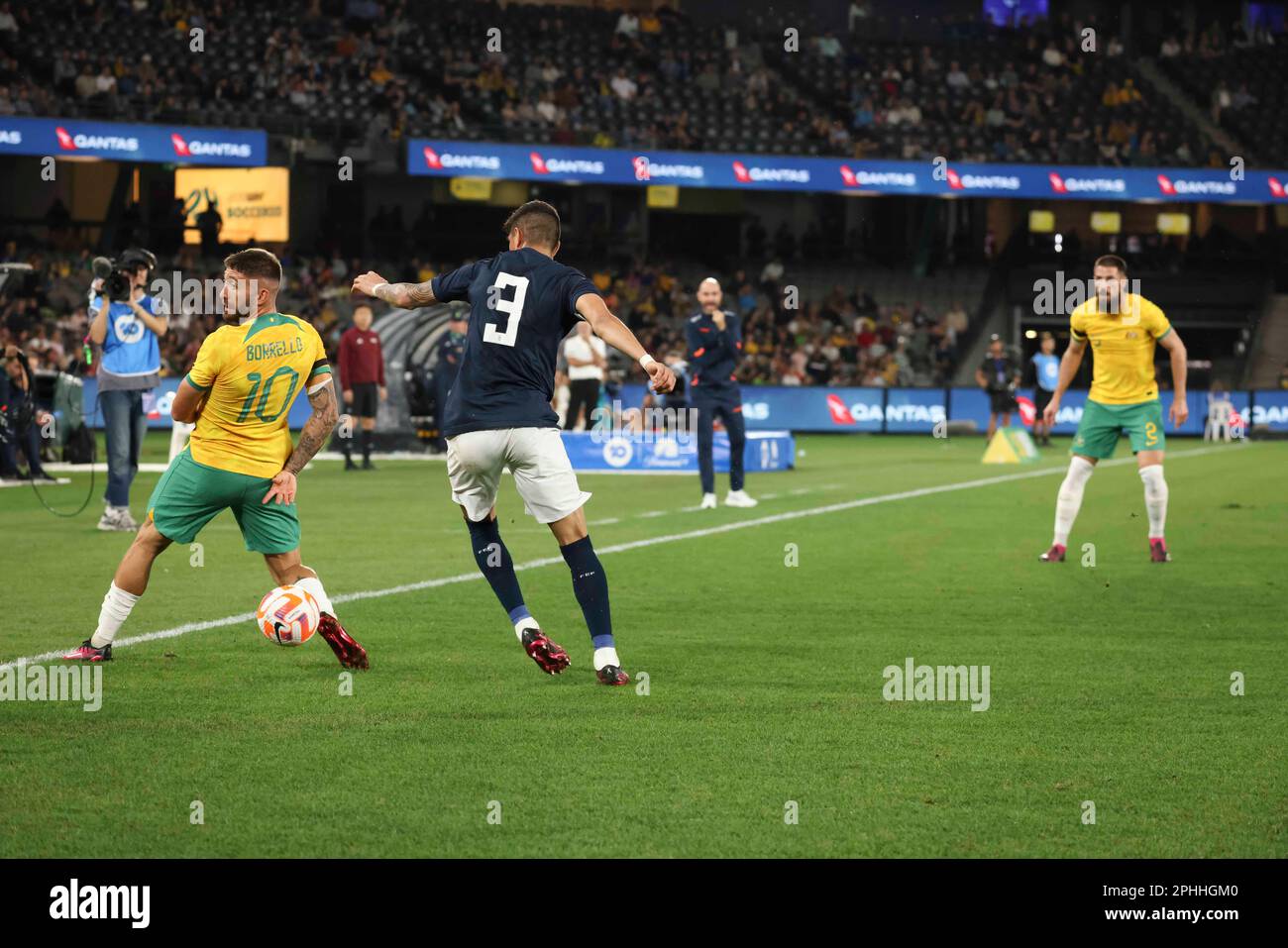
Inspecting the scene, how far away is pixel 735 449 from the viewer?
687 inches

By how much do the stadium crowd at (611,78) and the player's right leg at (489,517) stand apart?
107ft

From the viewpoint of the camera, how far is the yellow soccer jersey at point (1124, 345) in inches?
505

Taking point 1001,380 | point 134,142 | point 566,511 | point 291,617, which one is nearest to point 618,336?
point 566,511

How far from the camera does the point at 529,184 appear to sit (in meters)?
46.5

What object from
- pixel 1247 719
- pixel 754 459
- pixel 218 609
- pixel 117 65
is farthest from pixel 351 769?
pixel 117 65

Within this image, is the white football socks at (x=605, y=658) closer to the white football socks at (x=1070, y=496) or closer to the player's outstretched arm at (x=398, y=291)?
the player's outstretched arm at (x=398, y=291)

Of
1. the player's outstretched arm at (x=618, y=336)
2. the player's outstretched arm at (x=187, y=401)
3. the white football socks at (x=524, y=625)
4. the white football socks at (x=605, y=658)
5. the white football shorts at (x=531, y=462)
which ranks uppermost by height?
the player's outstretched arm at (x=618, y=336)

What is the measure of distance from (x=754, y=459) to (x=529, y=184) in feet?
79.7

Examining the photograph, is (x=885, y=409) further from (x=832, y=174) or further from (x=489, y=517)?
(x=489, y=517)

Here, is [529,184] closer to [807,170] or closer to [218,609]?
[807,170]

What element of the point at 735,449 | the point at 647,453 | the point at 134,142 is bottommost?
the point at 647,453

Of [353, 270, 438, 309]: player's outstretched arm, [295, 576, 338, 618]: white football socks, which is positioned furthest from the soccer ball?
[353, 270, 438, 309]: player's outstretched arm

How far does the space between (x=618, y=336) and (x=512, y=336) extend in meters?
0.65

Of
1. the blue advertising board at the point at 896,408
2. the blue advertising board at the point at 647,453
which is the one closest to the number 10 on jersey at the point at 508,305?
the blue advertising board at the point at 647,453
